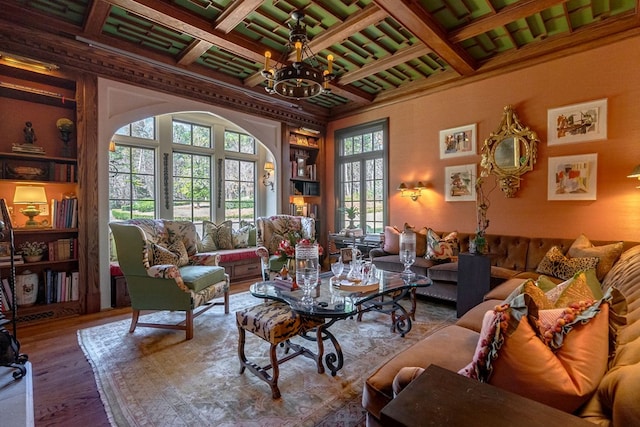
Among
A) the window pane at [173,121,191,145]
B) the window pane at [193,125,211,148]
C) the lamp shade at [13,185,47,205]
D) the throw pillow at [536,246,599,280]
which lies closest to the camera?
the throw pillow at [536,246,599,280]

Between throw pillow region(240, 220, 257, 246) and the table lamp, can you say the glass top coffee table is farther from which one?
throw pillow region(240, 220, 257, 246)

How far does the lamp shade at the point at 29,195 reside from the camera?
3088 mm

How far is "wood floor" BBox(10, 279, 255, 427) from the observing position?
1.75 metres

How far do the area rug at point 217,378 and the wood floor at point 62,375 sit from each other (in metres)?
0.06

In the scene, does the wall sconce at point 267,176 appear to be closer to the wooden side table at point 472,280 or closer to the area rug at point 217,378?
the area rug at point 217,378

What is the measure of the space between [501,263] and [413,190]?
66.2 inches

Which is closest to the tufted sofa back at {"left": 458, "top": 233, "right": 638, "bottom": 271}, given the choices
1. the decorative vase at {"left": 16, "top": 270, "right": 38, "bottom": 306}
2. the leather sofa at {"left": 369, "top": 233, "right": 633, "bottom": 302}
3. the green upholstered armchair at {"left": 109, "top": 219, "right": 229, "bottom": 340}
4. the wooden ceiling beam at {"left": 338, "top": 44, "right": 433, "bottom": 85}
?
the leather sofa at {"left": 369, "top": 233, "right": 633, "bottom": 302}

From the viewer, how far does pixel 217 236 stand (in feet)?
17.0

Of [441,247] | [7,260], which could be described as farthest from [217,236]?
[441,247]

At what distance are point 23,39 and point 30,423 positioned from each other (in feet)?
11.7

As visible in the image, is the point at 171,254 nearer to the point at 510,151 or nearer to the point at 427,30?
the point at 427,30

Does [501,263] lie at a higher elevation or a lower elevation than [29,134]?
lower

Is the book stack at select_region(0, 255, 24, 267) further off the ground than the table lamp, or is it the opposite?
the table lamp

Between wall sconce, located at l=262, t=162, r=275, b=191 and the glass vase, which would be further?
wall sconce, located at l=262, t=162, r=275, b=191
